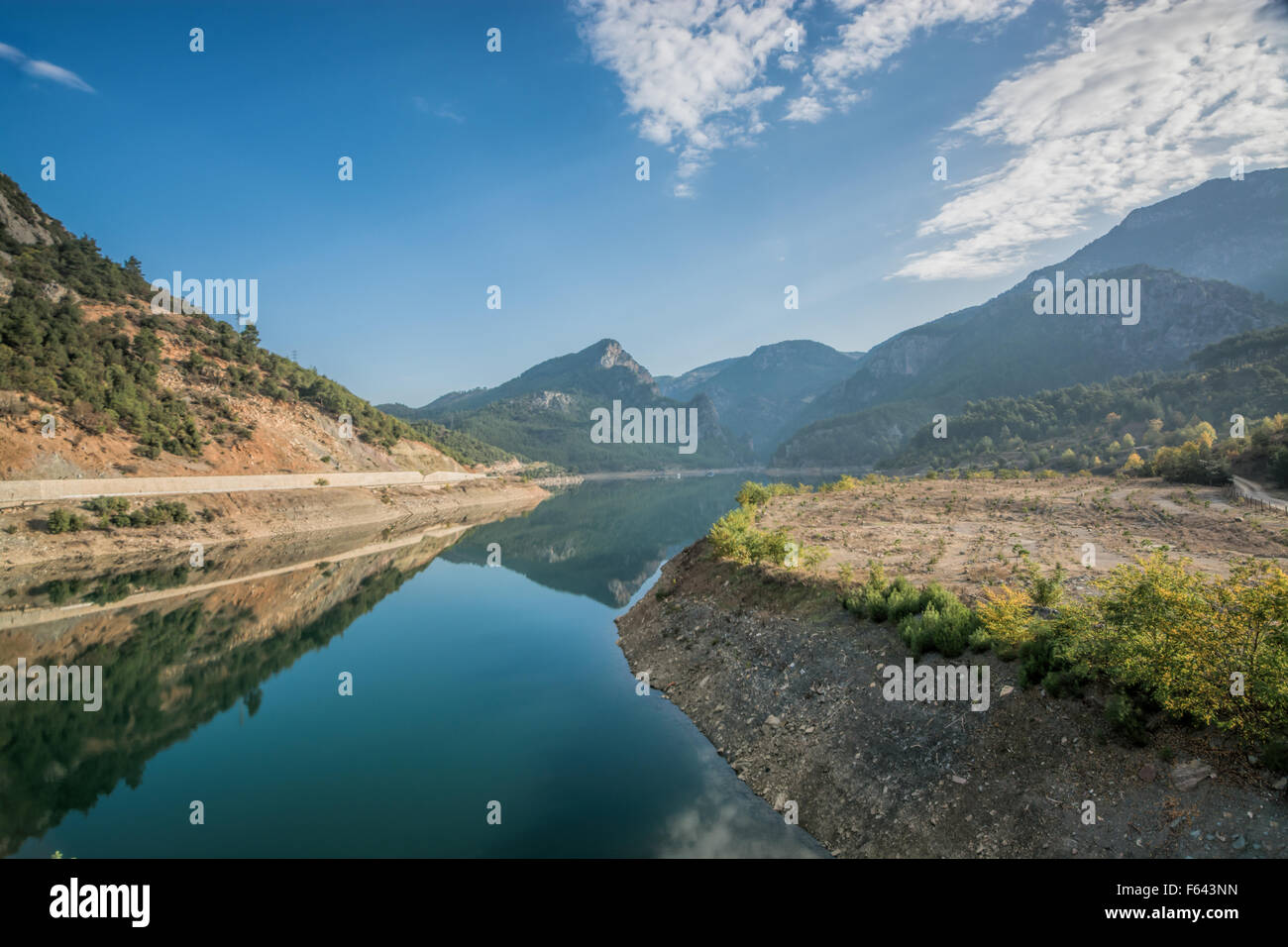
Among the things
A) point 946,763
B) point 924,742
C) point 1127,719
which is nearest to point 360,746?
point 924,742

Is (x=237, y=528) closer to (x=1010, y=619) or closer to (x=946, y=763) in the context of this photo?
(x=946, y=763)

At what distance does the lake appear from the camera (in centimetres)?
1099

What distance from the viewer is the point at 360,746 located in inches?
601

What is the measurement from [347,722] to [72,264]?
9321 cm

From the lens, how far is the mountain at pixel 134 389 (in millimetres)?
44938

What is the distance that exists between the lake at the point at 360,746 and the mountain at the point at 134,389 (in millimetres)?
27654

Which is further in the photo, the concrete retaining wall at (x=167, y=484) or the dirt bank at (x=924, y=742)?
the concrete retaining wall at (x=167, y=484)

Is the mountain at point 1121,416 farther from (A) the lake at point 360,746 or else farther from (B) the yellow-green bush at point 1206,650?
(A) the lake at point 360,746

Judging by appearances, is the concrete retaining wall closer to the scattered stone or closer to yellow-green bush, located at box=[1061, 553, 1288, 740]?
yellow-green bush, located at box=[1061, 553, 1288, 740]

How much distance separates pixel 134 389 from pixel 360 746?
198 ft

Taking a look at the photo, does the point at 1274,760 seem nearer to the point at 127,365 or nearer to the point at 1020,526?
the point at 1020,526

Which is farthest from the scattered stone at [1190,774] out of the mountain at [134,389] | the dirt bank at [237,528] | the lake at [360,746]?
the mountain at [134,389]

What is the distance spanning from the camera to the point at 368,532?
60.6 m
